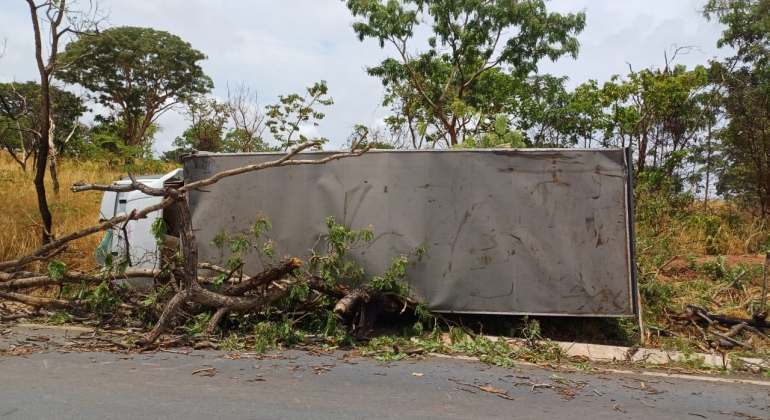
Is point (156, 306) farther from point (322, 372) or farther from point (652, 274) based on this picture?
point (652, 274)

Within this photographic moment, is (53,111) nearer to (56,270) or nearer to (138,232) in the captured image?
(138,232)

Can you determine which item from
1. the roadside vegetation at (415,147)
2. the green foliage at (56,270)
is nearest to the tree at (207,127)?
the roadside vegetation at (415,147)

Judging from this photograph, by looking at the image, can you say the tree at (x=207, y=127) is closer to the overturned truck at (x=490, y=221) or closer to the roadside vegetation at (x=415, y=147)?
the roadside vegetation at (x=415, y=147)

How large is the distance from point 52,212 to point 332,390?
9655 millimetres

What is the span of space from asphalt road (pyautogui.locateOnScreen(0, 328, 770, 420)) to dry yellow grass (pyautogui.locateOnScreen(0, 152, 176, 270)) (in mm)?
4366

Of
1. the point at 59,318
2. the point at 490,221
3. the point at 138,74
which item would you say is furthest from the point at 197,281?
the point at 138,74

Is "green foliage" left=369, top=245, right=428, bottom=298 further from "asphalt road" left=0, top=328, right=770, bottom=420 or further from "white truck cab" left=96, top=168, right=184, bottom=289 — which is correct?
"white truck cab" left=96, top=168, right=184, bottom=289

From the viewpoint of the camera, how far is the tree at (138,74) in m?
24.3

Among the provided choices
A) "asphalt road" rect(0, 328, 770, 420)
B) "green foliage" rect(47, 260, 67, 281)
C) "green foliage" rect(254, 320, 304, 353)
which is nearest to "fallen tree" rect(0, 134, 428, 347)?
"green foliage" rect(47, 260, 67, 281)

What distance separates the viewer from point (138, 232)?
7.78m

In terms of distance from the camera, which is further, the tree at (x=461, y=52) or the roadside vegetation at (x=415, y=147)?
the tree at (x=461, y=52)

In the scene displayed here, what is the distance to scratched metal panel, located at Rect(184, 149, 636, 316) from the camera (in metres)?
6.48

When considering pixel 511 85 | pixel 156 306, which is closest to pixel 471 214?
pixel 156 306

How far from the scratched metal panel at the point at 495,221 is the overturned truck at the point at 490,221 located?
0.01m
